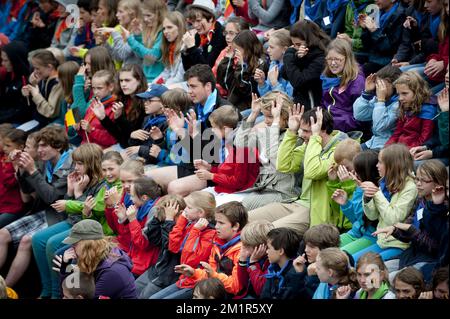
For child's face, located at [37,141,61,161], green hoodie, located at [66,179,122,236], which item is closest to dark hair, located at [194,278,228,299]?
green hoodie, located at [66,179,122,236]

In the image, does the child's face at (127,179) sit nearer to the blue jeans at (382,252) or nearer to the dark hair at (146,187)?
the dark hair at (146,187)

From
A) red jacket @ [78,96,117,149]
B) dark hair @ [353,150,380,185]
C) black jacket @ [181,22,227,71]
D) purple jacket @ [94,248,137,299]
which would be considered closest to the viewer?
dark hair @ [353,150,380,185]

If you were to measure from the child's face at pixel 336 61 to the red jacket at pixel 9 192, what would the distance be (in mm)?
3305

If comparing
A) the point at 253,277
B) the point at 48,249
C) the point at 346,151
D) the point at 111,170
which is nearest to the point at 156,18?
the point at 111,170

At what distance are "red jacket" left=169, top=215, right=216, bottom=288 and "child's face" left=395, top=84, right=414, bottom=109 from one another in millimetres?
1764

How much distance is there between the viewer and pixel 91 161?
33.2 feet

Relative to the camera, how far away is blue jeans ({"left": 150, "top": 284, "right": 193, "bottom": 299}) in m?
8.55

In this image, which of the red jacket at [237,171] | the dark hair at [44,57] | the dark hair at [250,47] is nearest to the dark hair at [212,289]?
the red jacket at [237,171]

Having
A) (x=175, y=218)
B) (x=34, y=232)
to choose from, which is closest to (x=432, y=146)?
(x=175, y=218)

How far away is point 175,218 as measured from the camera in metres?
9.07

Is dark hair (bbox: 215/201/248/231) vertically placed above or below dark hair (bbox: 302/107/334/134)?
below

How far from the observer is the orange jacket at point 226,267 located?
817 cm

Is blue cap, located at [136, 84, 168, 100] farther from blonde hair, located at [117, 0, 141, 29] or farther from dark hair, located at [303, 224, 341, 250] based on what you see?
dark hair, located at [303, 224, 341, 250]

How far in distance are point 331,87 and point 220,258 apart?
2.05m
